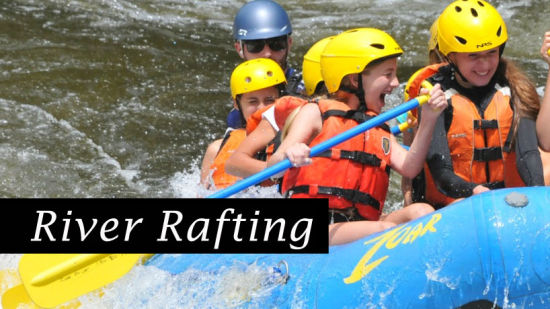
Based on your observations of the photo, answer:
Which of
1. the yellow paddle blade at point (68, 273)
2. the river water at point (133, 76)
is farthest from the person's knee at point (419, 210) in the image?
the river water at point (133, 76)

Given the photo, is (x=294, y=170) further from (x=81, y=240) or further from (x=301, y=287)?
(x=81, y=240)

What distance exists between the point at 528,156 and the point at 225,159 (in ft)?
5.73

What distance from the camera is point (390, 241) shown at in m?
3.48

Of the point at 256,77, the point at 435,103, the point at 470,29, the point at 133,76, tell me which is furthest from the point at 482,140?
the point at 133,76

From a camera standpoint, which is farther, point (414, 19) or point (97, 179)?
point (414, 19)

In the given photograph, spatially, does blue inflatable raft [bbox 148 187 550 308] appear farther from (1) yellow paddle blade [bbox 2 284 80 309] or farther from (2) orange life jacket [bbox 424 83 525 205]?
(1) yellow paddle blade [bbox 2 284 80 309]

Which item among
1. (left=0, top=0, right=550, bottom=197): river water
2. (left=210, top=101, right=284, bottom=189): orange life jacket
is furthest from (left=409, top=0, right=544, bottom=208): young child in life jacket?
(left=0, top=0, right=550, bottom=197): river water

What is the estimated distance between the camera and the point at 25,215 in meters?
4.74

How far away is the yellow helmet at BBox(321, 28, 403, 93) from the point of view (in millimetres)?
4148

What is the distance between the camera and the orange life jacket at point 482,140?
4195mm

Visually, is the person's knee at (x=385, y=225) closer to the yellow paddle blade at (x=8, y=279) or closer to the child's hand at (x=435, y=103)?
the child's hand at (x=435, y=103)

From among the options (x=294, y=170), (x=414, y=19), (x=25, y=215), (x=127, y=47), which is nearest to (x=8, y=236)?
(x=25, y=215)

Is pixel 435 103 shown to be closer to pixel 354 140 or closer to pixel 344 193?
pixel 354 140

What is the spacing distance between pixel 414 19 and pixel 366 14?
1.71 ft
